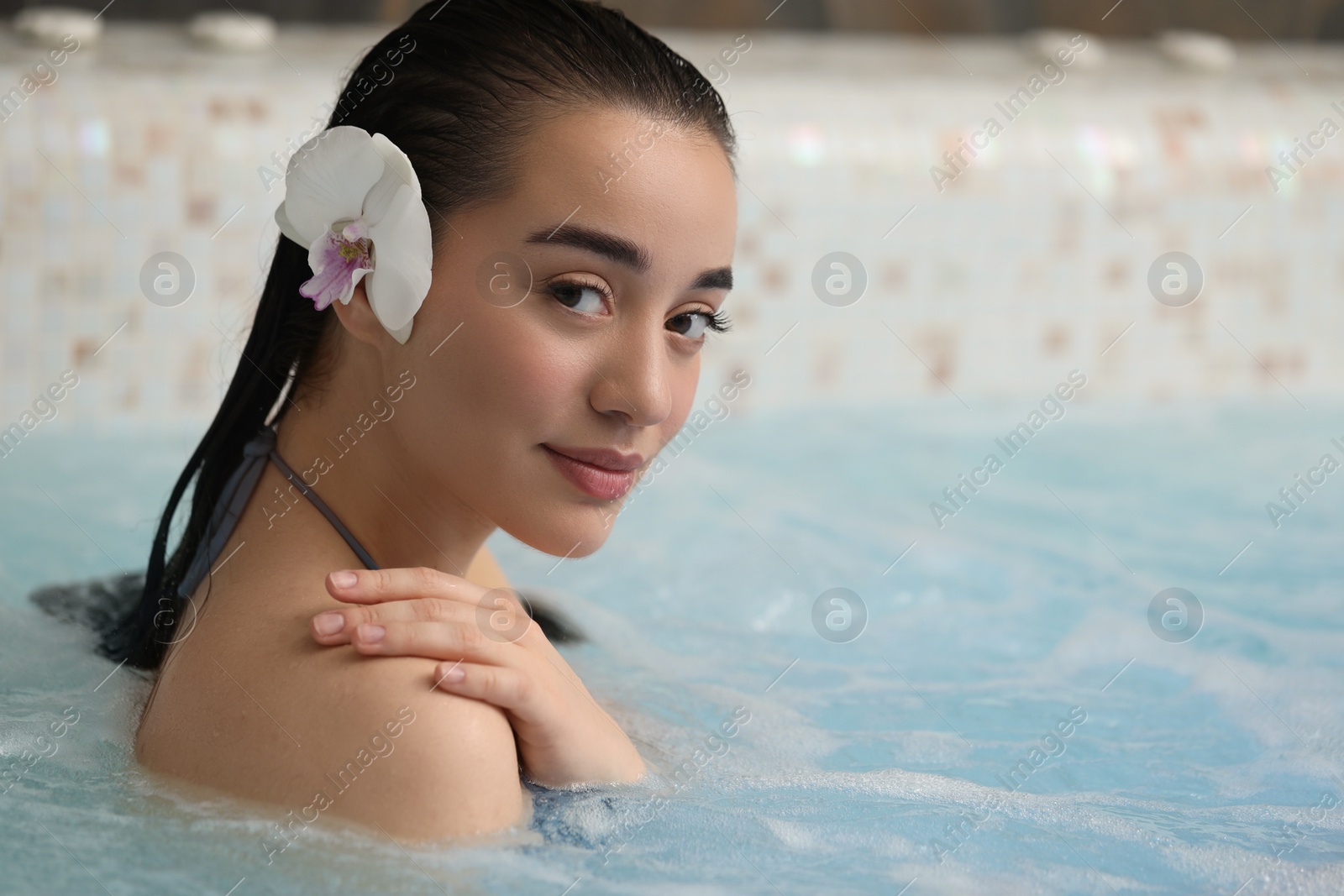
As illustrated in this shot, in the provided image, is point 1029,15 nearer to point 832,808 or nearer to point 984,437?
point 984,437

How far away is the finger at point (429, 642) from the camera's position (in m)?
1.12

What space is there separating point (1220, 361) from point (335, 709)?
286cm

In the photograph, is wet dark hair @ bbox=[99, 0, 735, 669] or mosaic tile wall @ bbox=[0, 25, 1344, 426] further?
mosaic tile wall @ bbox=[0, 25, 1344, 426]

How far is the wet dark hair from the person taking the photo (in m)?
1.26

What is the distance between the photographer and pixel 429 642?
1.13m

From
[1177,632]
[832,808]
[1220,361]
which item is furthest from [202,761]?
[1220,361]

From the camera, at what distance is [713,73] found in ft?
11.2

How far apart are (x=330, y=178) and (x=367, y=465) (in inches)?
11.0

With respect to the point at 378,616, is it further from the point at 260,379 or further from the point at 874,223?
the point at 874,223

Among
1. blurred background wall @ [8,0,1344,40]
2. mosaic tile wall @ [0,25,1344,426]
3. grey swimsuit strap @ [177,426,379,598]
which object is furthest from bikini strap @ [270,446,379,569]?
blurred background wall @ [8,0,1344,40]

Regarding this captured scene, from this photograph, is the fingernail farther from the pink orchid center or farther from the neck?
the pink orchid center

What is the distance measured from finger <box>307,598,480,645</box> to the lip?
0.58ft

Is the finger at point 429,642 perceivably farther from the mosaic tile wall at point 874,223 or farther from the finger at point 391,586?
the mosaic tile wall at point 874,223

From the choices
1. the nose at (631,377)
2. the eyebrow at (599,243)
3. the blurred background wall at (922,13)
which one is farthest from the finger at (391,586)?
the blurred background wall at (922,13)
